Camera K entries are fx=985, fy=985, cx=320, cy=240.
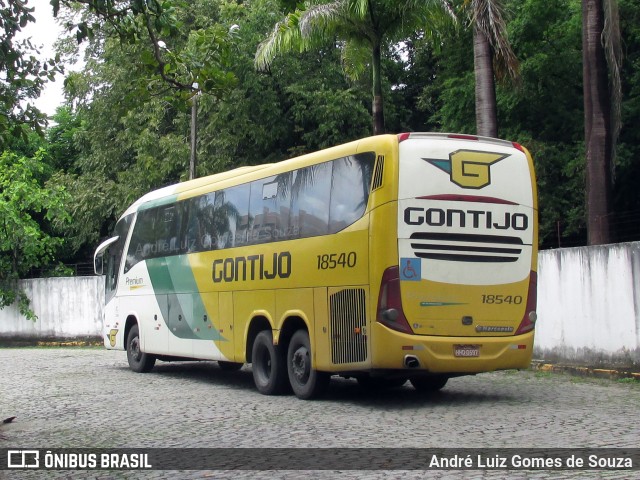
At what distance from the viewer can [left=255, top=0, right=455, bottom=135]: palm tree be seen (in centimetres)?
2234

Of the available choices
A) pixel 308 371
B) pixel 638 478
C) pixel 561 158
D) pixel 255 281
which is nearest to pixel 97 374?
pixel 255 281

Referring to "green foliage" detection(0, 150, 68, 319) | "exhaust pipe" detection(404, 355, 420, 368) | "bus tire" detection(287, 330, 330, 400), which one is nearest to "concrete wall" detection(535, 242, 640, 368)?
"exhaust pipe" detection(404, 355, 420, 368)

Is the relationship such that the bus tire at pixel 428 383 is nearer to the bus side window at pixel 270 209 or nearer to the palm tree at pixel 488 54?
the bus side window at pixel 270 209

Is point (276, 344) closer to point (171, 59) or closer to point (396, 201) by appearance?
point (396, 201)

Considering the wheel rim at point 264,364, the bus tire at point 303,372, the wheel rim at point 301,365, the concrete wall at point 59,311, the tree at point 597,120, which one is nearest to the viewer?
the bus tire at point 303,372

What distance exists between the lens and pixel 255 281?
1520 centimetres

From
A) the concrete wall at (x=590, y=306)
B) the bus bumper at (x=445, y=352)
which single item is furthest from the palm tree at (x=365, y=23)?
the bus bumper at (x=445, y=352)

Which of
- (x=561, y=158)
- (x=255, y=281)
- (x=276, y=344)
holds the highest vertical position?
(x=561, y=158)

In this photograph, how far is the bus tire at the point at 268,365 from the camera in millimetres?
14578

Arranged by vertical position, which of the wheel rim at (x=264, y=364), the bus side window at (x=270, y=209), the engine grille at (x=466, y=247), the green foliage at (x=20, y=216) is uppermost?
the green foliage at (x=20, y=216)

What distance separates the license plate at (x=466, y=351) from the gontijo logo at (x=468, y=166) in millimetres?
2088

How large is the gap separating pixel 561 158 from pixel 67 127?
98.7ft

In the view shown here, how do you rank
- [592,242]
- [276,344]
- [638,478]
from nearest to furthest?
[638,478] → [276,344] → [592,242]

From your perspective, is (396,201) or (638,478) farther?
(396,201)
